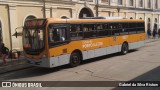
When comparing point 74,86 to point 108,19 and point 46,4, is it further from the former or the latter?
point 46,4

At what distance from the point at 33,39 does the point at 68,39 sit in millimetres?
2005

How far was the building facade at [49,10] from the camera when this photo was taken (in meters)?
19.8

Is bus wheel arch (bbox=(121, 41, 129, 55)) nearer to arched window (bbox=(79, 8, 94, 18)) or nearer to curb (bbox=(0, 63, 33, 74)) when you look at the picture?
curb (bbox=(0, 63, 33, 74))

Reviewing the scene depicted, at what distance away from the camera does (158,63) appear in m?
14.6

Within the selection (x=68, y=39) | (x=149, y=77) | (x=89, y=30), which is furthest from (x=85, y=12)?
(x=149, y=77)

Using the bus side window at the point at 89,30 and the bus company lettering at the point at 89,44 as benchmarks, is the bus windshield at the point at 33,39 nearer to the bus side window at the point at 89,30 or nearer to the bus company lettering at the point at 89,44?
the bus company lettering at the point at 89,44

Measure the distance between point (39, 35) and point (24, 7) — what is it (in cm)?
907

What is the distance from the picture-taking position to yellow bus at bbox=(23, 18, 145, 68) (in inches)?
505

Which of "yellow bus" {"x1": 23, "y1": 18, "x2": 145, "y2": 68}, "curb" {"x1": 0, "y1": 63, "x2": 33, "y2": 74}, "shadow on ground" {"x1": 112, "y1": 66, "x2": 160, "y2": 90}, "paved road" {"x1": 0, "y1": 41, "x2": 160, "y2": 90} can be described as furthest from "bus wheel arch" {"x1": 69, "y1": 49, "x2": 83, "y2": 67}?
"shadow on ground" {"x1": 112, "y1": 66, "x2": 160, "y2": 90}

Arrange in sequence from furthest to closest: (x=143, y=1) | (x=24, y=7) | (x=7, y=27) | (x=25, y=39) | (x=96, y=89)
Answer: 1. (x=143, y=1)
2. (x=24, y=7)
3. (x=7, y=27)
4. (x=25, y=39)
5. (x=96, y=89)

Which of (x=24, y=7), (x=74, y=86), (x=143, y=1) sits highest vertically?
(x=143, y=1)

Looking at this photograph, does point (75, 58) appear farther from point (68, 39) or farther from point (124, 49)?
point (124, 49)

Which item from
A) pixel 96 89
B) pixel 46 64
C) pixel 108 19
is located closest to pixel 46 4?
pixel 108 19

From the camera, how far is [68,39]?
45.8 feet
